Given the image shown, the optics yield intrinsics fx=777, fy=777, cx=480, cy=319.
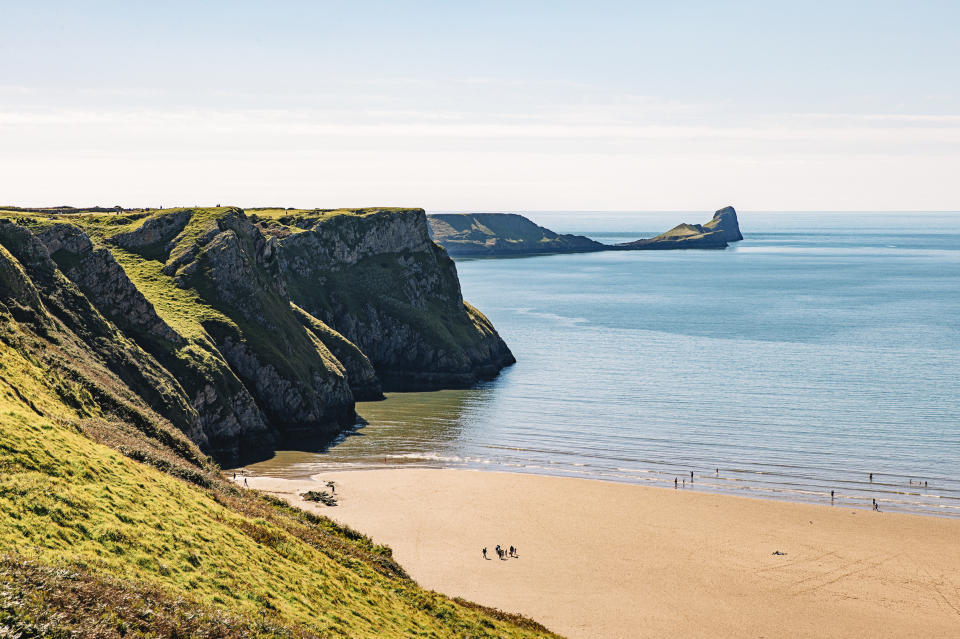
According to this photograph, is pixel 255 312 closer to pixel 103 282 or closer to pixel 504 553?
pixel 103 282

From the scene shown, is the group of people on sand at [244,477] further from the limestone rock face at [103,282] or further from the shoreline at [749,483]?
the limestone rock face at [103,282]

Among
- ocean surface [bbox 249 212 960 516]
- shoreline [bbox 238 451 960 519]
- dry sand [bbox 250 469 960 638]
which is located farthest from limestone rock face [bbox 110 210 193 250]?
dry sand [bbox 250 469 960 638]

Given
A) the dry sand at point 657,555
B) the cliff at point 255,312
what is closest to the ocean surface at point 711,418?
the dry sand at point 657,555

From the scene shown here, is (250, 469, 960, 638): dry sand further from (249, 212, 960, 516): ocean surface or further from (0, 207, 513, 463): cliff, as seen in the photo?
(0, 207, 513, 463): cliff

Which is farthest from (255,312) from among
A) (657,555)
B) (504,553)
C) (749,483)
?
(749,483)

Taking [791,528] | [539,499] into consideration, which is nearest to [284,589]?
[539,499]

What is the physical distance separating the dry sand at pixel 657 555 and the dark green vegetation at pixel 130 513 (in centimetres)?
831

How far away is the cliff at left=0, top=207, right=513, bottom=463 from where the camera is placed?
66.0 meters

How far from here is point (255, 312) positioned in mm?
85562

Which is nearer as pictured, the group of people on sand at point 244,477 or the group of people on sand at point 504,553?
the group of people on sand at point 504,553

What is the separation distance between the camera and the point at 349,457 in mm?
74312

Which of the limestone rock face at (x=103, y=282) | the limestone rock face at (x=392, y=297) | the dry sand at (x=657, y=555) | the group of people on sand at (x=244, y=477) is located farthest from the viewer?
the limestone rock face at (x=392, y=297)

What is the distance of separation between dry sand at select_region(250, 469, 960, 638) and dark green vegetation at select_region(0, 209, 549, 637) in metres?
Answer: 8.31

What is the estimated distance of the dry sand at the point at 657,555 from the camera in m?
43.4
